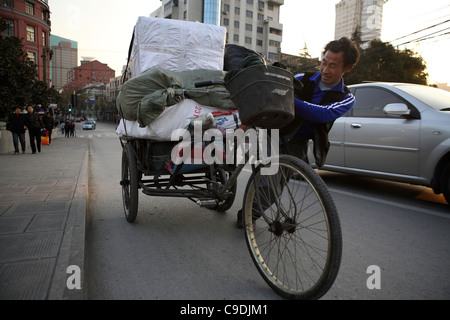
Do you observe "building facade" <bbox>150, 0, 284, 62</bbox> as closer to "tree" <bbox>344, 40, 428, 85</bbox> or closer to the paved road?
"tree" <bbox>344, 40, 428, 85</bbox>

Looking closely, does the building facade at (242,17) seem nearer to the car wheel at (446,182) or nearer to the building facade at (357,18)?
the building facade at (357,18)

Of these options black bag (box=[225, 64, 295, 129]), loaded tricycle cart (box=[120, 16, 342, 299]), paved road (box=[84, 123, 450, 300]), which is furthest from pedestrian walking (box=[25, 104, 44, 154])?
black bag (box=[225, 64, 295, 129])

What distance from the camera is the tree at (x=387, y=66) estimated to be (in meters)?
28.9

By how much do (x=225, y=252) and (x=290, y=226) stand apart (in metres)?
0.94

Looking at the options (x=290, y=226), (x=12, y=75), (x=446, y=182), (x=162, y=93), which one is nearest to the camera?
(x=290, y=226)

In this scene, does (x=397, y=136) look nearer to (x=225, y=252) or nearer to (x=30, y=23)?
(x=225, y=252)

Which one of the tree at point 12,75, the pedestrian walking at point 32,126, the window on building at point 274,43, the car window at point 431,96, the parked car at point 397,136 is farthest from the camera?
the window on building at point 274,43

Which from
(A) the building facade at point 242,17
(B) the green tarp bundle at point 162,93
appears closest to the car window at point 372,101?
(B) the green tarp bundle at point 162,93

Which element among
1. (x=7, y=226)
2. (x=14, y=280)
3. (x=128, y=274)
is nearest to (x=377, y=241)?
(x=128, y=274)

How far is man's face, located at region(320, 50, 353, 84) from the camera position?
2.54 metres

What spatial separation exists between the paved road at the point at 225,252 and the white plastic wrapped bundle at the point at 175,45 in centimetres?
184

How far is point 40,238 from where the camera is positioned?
113 inches

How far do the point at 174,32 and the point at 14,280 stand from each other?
2983 mm

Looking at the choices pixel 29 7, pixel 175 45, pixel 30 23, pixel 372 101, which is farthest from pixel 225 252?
pixel 29 7
